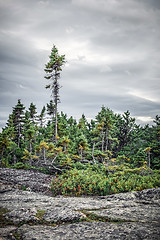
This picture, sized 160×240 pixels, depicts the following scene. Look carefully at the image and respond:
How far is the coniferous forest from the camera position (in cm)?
1091

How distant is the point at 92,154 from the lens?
18391 mm

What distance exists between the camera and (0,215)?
15.8 ft

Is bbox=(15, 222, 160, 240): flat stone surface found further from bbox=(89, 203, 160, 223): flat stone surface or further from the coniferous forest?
the coniferous forest

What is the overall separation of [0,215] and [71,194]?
608 cm

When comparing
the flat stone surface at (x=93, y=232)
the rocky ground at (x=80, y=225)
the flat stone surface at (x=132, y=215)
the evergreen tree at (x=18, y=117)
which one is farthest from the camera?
the evergreen tree at (x=18, y=117)

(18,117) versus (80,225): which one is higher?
(18,117)

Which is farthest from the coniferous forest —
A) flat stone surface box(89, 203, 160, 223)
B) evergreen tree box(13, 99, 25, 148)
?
flat stone surface box(89, 203, 160, 223)

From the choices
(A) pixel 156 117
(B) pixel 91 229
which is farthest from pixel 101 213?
(A) pixel 156 117

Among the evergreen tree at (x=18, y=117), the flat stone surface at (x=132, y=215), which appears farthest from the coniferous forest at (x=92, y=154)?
the flat stone surface at (x=132, y=215)

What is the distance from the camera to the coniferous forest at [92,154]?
1091 cm

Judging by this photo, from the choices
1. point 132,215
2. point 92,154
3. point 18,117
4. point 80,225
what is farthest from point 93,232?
point 18,117

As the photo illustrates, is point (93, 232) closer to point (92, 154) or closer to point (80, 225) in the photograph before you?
point (80, 225)

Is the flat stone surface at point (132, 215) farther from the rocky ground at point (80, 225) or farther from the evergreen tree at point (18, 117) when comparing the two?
the evergreen tree at point (18, 117)

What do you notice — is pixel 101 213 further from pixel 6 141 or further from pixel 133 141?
pixel 133 141
